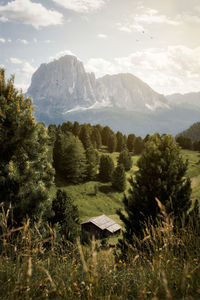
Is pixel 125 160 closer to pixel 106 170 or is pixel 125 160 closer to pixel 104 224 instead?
pixel 106 170

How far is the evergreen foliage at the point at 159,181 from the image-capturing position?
44.0 feet

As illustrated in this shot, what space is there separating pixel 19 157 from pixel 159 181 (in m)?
8.80

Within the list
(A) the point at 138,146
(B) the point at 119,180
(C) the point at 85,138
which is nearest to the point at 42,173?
(B) the point at 119,180

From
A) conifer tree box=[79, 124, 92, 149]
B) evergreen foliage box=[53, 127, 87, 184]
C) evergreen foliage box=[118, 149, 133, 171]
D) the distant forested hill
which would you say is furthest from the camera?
the distant forested hill

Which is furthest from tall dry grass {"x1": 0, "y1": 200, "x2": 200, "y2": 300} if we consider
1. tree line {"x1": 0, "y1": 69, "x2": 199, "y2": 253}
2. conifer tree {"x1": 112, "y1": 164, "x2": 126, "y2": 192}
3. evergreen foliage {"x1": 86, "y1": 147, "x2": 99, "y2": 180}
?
evergreen foliage {"x1": 86, "y1": 147, "x2": 99, "y2": 180}

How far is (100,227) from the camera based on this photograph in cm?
3934

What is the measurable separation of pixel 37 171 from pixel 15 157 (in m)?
1.54

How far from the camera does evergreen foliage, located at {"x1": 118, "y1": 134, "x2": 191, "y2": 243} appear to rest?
528 inches

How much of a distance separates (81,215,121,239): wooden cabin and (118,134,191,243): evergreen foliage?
27385 mm

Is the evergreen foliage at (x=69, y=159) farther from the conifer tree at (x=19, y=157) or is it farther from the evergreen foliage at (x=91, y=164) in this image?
the conifer tree at (x=19, y=157)

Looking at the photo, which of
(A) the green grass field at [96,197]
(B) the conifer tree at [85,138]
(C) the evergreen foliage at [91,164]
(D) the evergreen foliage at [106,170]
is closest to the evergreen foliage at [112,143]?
(B) the conifer tree at [85,138]

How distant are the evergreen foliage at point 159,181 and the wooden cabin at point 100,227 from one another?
27385 millimetres

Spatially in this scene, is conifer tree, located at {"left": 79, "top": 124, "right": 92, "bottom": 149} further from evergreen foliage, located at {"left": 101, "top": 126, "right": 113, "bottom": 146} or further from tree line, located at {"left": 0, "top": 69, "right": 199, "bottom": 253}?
tree line, located at {"left": 0, "top": 69, "right": 199, "bottom": 253}

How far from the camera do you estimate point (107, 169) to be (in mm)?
66125
